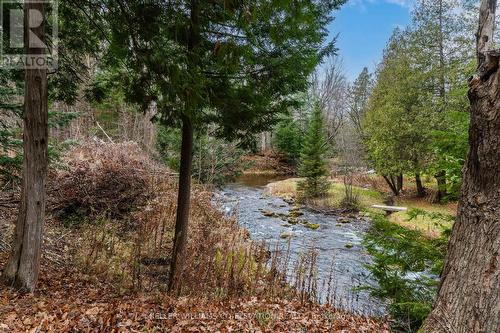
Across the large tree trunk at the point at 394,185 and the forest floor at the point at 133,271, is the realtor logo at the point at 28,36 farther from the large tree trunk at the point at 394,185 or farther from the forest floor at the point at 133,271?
the large tree trunk at the point at 394,185

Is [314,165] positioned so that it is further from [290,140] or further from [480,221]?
[480,221]

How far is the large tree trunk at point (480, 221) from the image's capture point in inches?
80.7

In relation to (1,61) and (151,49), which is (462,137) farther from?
(1,61)

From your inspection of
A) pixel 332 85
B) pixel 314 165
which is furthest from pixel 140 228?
pixel 332 85

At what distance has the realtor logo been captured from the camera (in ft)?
12.1

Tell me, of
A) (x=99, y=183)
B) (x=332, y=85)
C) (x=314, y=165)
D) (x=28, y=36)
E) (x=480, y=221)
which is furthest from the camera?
(x=332, y=85)

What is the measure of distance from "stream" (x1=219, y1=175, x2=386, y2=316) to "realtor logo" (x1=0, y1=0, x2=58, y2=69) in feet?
14.9

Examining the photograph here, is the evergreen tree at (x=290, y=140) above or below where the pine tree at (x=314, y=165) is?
above

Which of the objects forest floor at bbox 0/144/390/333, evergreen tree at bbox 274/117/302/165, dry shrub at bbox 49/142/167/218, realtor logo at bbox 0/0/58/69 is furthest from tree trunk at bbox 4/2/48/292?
evergreen tree at bbox 274/117/302/165

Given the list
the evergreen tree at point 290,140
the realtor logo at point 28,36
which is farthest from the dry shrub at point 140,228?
the evergreen tree at point 290,140

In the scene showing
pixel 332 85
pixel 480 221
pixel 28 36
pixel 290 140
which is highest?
pixel 332 85

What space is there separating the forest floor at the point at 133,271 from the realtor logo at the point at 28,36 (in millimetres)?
2788

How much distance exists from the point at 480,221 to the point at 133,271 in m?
4.37

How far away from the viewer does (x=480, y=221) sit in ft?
7.07
